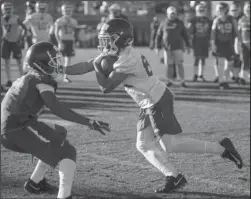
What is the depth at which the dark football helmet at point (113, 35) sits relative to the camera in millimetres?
3592

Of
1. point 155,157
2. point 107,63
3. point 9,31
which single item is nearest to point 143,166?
point 155,157

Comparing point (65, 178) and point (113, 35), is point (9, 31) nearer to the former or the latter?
point (113, 35)

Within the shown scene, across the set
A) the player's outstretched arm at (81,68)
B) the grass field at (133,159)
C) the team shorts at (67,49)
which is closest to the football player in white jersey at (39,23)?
the team shorts at (67,49)

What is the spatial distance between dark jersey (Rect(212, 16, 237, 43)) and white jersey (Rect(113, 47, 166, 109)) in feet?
20.9

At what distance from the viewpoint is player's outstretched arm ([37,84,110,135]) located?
3.31 m

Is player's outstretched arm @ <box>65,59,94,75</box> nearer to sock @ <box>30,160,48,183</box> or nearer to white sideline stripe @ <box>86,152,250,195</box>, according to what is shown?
sock @ <box>30,160,48,183</box>

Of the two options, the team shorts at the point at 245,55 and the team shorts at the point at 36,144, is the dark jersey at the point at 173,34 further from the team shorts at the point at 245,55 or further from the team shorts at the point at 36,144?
the team shorts at the point at 36,144

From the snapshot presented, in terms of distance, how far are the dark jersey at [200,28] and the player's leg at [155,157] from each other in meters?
7.05

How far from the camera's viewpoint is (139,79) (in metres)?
4.09

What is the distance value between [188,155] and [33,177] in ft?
6.99

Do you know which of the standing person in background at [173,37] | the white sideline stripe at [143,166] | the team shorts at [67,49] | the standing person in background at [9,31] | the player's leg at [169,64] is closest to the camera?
the white sideline stripe at [143,166]

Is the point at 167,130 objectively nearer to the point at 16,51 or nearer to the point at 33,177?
the point at 33,177

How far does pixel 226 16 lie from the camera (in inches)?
402

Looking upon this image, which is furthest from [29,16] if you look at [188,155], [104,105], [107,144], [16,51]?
[188,155]
